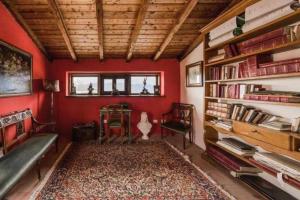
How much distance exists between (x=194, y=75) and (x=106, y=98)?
231 cm

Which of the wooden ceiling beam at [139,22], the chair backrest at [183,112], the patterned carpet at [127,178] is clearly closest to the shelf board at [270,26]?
the wooden ceiling beam at [139,22]

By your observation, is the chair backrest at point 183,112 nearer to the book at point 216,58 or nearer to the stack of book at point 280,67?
the book at point 216,58

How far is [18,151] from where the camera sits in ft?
9.27

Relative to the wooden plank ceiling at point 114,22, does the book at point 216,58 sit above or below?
below

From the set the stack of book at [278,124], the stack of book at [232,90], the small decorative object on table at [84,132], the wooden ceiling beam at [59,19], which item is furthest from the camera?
the small decorative object on table at [84,132]

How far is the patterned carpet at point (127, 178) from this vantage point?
2.69m

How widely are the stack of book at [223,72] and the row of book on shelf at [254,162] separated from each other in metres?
0.92

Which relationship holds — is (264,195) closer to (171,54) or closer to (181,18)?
(181,18)

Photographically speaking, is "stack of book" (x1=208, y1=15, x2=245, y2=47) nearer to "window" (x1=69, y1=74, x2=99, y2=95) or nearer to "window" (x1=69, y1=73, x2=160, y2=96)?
"window" (x1=69, y1=73, x2=160, y2=96)

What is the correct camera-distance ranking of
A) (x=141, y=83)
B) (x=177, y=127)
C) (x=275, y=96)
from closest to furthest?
(x=275, y=96) → (x=177, y=127) → (x=141, y=83)

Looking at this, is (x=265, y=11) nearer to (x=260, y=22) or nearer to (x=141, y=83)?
(x=260, y=22)

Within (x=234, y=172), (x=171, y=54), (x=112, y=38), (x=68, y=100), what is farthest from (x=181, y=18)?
(x=68, y=100)

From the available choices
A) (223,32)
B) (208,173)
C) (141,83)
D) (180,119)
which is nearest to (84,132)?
(141,83)

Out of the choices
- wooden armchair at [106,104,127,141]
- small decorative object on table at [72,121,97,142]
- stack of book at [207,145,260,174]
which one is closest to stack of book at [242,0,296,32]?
stack of book at [207,145,260,174]
